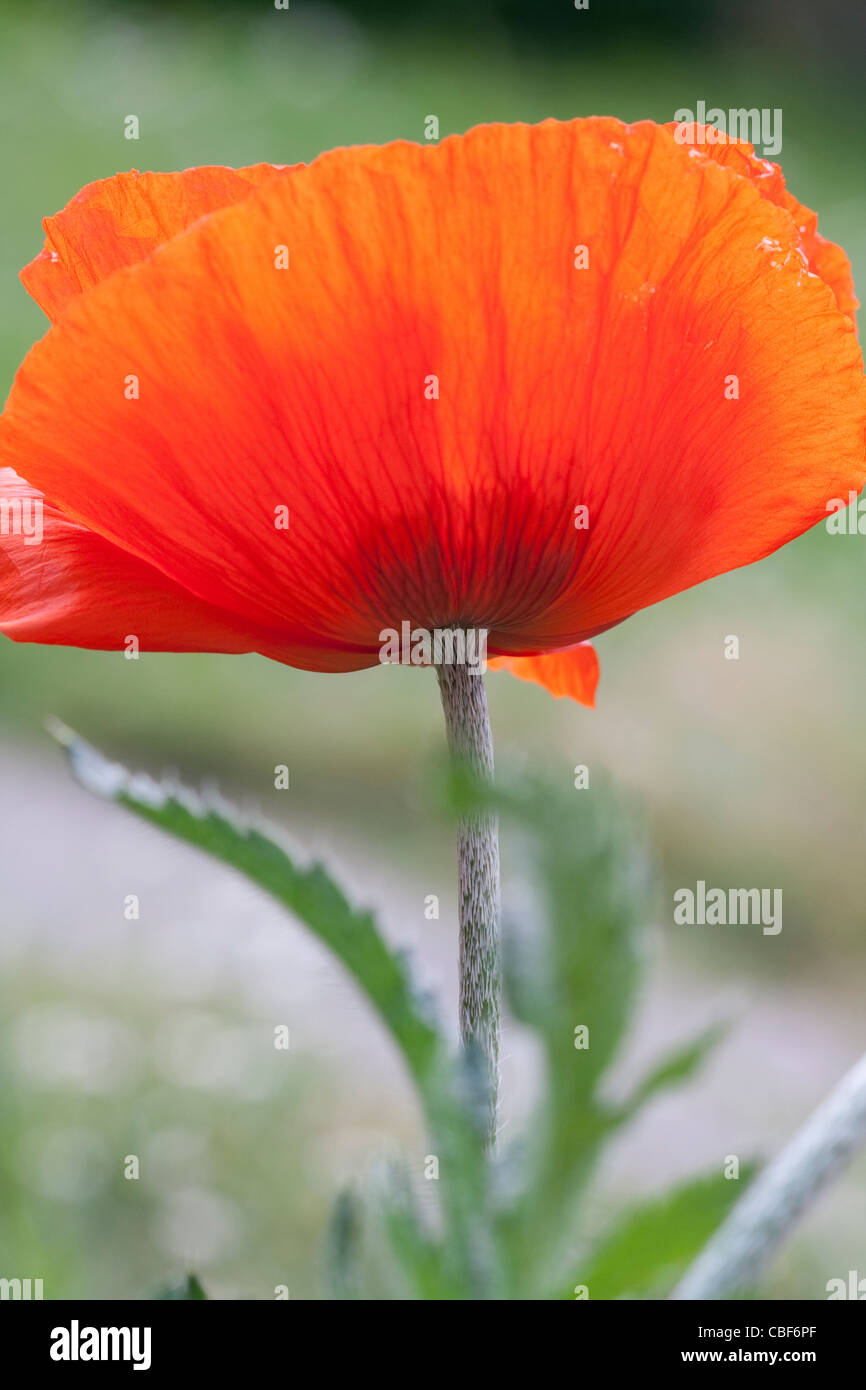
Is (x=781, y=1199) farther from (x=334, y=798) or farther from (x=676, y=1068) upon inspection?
(x=334, y=798)

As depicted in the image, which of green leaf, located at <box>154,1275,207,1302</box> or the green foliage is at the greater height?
the green foliage

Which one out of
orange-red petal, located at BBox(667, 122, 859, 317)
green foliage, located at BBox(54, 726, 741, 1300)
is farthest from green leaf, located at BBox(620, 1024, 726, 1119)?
orange-red petal, located at BBox(667, 122, 859, 317)

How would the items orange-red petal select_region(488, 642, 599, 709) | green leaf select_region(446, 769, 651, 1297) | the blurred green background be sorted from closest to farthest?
green leaf select_region(446, 769, 651, 1297)
orange-red petal select_region(488, 642, 599, 709)
the blurred green background

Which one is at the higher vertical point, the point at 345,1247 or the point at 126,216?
the point at 126,216

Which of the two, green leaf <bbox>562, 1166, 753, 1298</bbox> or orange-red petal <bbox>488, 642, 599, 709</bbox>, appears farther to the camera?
orange-red petal <bbox>488, 642, 599, 709</bbox>

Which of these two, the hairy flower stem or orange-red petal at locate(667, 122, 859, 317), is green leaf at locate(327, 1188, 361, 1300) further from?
orange-red petal at locate(667, 122, 859, 317)

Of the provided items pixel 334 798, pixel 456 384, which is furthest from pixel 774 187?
pixel 334 798

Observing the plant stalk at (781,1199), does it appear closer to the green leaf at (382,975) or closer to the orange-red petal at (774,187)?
the green leaf at (382,975)
